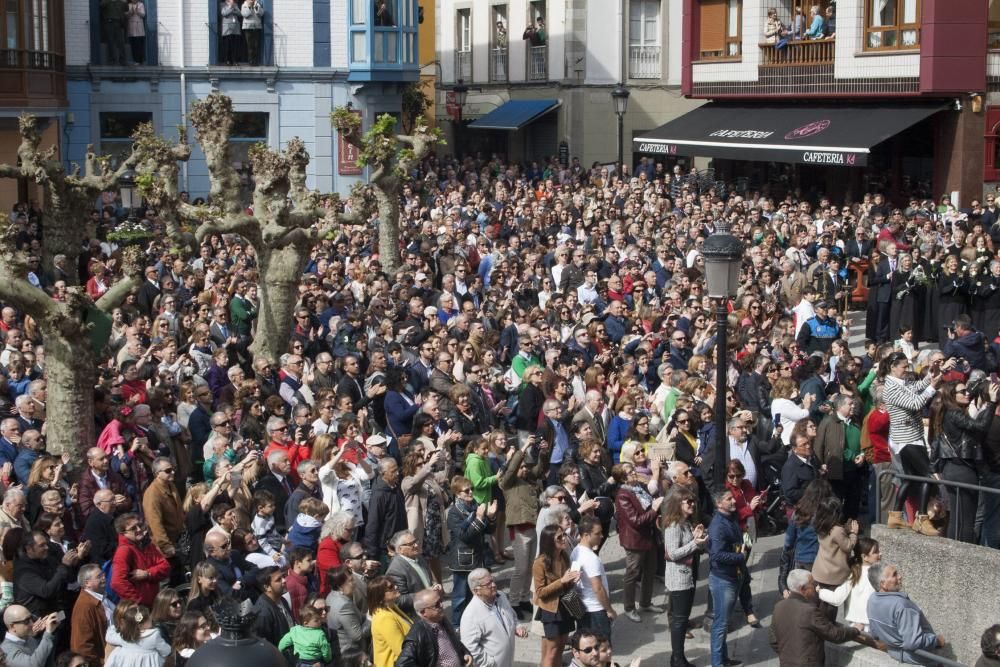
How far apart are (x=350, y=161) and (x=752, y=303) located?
666 inches

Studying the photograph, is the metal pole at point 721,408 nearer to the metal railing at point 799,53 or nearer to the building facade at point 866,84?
the building facade at point 866,84

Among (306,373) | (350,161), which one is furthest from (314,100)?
(306,373)

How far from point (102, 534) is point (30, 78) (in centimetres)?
2028

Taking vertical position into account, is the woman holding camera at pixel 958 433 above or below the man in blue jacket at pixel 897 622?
above

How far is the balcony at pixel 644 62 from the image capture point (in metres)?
42.4

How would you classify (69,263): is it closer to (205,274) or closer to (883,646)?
(205,274)

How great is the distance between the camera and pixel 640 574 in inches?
499

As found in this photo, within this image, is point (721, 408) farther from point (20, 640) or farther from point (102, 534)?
point (20, 640)

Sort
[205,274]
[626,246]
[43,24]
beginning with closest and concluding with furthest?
[205,274] < [626,246] < [43,24]

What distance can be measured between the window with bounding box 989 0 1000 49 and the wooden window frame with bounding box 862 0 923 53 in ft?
4.48

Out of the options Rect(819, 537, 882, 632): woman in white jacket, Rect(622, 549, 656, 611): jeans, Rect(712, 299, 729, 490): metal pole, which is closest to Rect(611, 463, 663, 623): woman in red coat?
Rect(622, 549, 656, 611): jeans

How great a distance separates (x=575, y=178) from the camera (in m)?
36.0

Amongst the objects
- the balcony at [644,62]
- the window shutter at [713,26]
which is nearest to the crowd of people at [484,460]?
the window shutter at [713,26]

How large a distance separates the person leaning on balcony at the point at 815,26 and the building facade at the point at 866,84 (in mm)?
67
